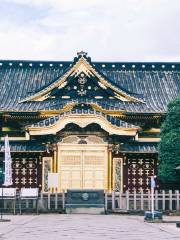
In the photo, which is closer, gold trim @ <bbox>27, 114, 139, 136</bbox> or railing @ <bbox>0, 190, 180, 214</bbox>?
railing @ <bbox>0, 190, 180, 214</bbox>

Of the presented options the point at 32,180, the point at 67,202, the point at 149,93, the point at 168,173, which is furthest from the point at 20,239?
the point at 149,93

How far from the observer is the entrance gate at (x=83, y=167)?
43219 mm

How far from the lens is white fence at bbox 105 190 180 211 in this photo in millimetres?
35844

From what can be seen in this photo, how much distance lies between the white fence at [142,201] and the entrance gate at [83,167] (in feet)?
22.5

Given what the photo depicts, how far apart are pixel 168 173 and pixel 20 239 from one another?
912 inches

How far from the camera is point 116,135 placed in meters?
42.9

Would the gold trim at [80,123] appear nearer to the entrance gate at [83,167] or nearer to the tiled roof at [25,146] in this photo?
the tiled roof at [25,146]

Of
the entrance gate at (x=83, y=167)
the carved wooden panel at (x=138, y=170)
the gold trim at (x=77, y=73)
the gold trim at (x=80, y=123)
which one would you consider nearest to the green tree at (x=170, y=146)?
the carved wooden panel at (x=138, y=170)

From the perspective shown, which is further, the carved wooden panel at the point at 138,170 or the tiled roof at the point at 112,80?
the tiled roof at the point at 112,80

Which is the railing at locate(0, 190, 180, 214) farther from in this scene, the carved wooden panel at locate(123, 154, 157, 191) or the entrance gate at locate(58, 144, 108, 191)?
the carved wooden panel at locate(123, 154, 157, 191)

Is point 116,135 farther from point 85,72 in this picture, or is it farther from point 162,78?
point 162,78

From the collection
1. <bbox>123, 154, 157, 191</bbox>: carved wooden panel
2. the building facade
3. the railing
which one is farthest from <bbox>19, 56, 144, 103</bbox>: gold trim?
the railing

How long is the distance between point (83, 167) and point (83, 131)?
8.37 feet

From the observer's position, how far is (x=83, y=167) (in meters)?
43.5
